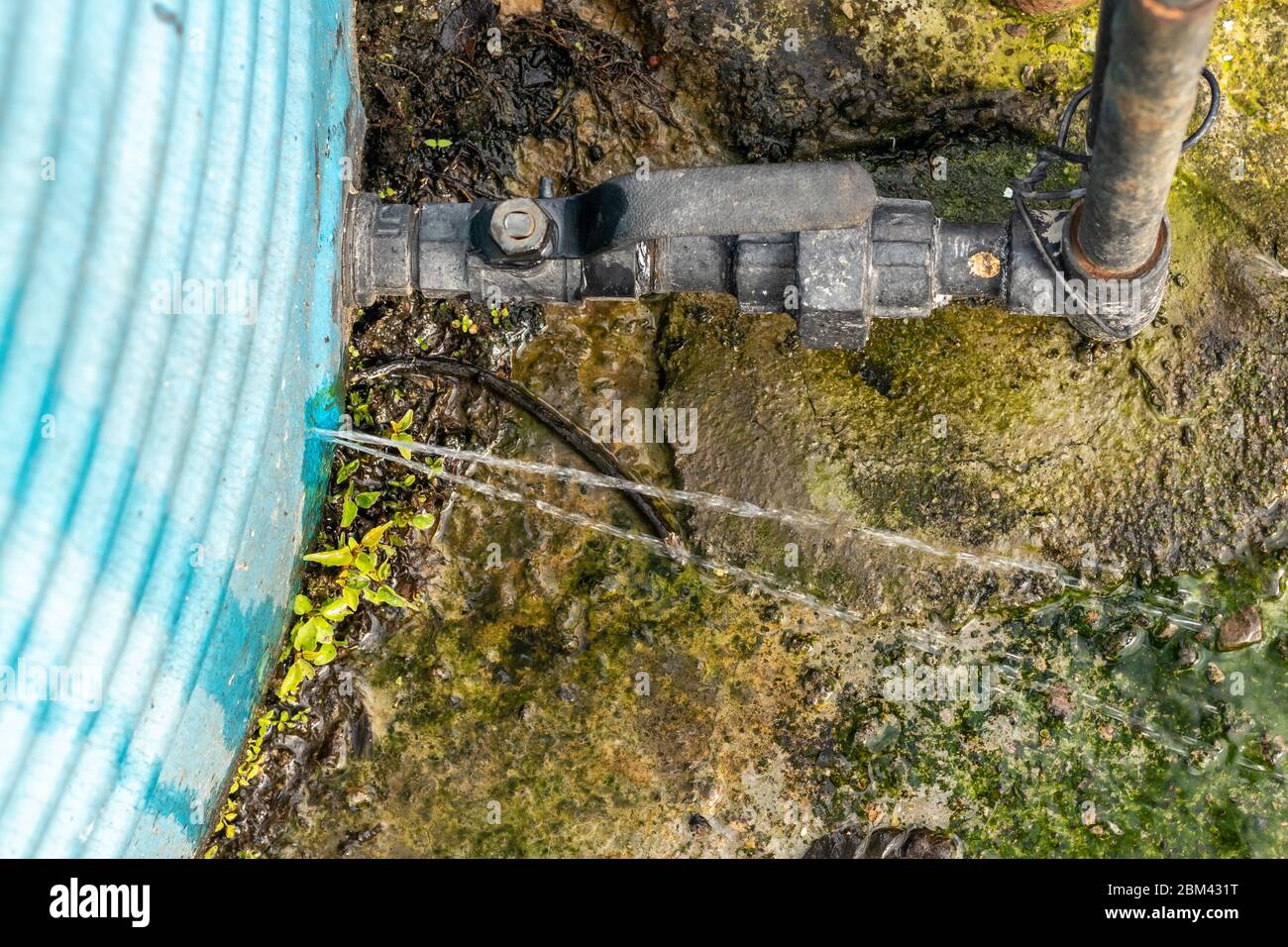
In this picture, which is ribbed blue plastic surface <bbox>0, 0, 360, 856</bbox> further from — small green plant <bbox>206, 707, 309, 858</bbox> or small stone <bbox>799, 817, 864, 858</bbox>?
small stone <bbox>799, 817, 864, 858</bbox>

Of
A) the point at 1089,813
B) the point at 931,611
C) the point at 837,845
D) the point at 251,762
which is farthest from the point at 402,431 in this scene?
the point at 1089,813

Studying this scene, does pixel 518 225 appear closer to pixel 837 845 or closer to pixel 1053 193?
Answer: pixel 1053 193

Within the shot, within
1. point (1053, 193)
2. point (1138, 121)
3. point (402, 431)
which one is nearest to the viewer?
point (1138, 121)

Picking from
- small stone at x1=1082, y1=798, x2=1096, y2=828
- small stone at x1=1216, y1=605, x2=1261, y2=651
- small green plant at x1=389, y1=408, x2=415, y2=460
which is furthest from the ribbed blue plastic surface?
small stone at x1=1216, y1=605, x2=1261, y2=651

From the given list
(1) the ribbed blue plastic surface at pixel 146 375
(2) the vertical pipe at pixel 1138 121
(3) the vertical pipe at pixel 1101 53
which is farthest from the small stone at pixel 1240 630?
(1) the ribbed blue plastic surface at pixel 146 375

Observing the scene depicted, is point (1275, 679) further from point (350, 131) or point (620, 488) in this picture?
point (350, 131)

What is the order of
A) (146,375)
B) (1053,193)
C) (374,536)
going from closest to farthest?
(146,375), (1053,193), (374,536)

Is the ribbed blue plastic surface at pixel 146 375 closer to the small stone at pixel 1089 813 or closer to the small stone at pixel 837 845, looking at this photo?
the small stone at pixel 837 845
